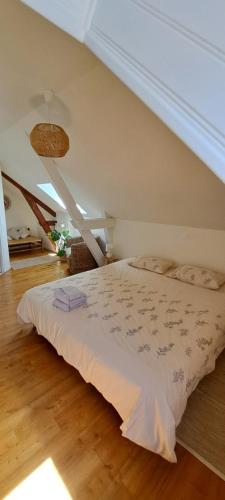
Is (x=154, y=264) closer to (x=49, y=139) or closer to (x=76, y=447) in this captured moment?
(x=49, y=139)

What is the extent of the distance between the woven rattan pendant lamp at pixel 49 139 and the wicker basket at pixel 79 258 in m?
2.42

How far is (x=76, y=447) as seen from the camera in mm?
1399

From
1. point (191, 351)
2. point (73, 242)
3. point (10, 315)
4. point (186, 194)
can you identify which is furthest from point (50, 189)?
point (191, 351)

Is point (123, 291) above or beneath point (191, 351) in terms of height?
above

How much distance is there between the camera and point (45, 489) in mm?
1214

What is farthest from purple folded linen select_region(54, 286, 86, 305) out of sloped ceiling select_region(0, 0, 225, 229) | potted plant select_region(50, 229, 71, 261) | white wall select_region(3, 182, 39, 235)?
white wall select_region(3, 182, 39, 235)

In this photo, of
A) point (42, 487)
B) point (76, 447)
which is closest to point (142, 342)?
point (76, 447)

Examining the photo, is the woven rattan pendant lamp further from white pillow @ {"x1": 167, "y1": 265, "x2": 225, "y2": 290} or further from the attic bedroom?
white pillow @ {"x1": 167, "y1": 265, "x2": 225, "y2": 290}

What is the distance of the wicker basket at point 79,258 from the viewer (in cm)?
419

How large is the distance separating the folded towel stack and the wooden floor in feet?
1.73

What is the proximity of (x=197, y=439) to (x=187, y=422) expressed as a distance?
0.38ft

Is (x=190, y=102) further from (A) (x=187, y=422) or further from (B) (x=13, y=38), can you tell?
(A) (x=187, y=422)

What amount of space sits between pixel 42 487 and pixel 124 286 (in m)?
1.69

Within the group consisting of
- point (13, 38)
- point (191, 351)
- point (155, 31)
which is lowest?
point (191, 351)
